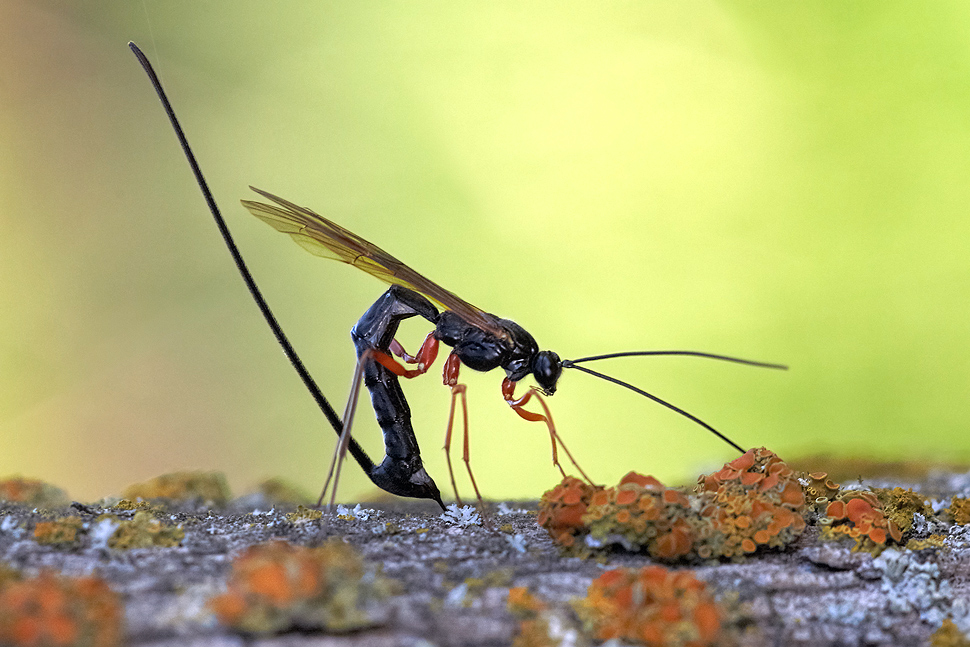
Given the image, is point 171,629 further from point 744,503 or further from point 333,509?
point 744,503

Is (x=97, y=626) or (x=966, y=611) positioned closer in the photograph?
(x=97, y=626)

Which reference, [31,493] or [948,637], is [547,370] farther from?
[31,493]

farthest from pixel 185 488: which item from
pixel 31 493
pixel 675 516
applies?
pixel 675 516

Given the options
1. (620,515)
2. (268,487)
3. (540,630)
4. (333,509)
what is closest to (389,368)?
(333,509)

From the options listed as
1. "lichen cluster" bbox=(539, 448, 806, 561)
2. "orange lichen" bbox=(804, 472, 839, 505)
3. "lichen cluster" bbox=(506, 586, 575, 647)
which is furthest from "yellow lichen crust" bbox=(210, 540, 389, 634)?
"orange lichen" bbox=(804, 472, 839, 505)

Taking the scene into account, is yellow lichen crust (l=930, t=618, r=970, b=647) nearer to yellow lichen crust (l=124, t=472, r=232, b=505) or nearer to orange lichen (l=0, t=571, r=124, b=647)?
orange lichen (l=0, t=571, r=124, b=647)

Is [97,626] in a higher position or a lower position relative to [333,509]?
lower

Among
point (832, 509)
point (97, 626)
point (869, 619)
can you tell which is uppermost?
point (832, 509)
